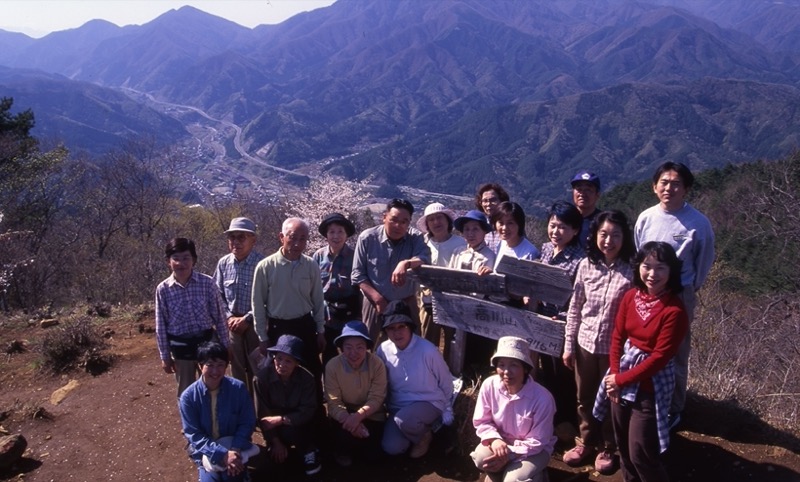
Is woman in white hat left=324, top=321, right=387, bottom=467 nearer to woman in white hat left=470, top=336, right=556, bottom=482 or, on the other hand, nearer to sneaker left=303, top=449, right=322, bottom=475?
sneaker left=303, top=449, right=322, bottom=475

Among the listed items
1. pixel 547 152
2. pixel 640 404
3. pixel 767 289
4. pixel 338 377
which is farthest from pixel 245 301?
pixel 547 152

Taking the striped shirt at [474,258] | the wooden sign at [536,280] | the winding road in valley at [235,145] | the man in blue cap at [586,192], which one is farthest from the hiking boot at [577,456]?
the winding road in valley at [235,145]

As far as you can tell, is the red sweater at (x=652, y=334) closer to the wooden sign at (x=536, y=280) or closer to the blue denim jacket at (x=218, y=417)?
the wooden sign at (x=536, y=280)

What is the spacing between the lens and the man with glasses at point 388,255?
4.62 meters

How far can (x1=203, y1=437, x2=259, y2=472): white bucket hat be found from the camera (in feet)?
12.6

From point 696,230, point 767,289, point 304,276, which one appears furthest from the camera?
point 767,289

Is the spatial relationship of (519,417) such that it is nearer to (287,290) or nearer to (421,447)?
(421,447)

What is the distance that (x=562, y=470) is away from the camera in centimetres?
398

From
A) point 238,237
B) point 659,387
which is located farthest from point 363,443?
point 659,387

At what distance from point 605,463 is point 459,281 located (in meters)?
1.60

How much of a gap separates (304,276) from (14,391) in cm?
411

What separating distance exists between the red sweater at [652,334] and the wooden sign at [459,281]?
0.97 m

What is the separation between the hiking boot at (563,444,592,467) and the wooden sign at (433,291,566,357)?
69 centimetres

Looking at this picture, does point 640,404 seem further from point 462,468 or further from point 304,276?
point 304,276
